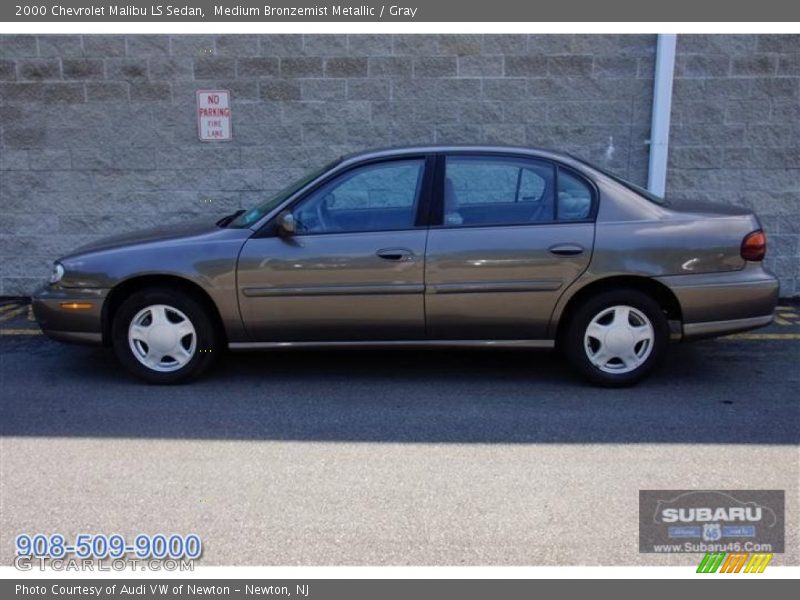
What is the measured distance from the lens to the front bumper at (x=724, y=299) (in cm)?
501

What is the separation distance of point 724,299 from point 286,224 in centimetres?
279

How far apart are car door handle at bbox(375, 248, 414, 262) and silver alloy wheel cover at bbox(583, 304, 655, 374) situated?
1234 mm

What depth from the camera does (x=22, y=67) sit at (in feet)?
25.6

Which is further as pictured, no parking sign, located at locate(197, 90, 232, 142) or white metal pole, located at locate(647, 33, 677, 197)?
no parking sign, located at locate(197, 90, 232, 142)

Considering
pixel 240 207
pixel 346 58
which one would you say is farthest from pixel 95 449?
pixel 346 58

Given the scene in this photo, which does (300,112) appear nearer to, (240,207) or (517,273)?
(240,207)

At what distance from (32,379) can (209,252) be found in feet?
5.36

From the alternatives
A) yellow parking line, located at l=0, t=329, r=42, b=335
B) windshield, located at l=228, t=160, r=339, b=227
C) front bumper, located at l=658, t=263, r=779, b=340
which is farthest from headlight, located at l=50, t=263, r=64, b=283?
front bumper, located at l=658, t=263, r=779, b=340

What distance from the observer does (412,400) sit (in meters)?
5.02

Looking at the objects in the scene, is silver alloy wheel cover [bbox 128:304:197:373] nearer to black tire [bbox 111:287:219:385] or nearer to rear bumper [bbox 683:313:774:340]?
black tire [bbox 111:287:219:385]

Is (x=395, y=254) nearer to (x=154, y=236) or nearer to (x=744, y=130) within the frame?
(x=154, y=236)

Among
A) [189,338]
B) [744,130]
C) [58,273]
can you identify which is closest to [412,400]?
[189,338]

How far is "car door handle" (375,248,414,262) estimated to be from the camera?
5016mm

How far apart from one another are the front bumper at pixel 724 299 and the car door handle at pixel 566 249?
1.79 ft
